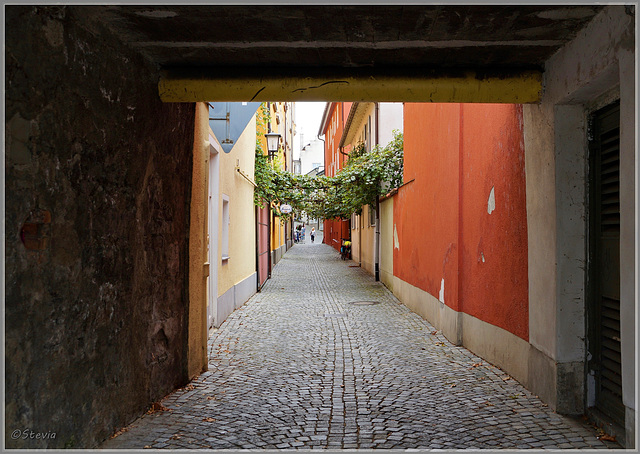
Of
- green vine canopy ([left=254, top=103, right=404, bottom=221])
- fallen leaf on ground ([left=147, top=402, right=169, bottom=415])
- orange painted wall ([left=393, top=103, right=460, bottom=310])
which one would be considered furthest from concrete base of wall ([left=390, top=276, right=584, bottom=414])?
green vine canopy ([left=254, top=103, right=404, bottom=221])

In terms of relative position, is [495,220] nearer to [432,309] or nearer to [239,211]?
[432,309]

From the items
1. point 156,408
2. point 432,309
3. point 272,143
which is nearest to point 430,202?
point 432,309

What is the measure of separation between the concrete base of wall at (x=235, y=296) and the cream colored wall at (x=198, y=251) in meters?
2.83

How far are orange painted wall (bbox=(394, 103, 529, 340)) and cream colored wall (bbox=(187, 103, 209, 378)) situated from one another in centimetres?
348

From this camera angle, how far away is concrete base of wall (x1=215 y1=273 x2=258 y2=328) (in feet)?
31.8

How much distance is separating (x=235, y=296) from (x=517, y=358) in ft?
22.1

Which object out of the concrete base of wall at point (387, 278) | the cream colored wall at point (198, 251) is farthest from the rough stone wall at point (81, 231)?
the concrete base of wall at point (387, 278)

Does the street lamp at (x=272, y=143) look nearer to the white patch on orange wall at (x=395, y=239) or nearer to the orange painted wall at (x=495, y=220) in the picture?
the white patch on orange wall at (x=395, y=239)

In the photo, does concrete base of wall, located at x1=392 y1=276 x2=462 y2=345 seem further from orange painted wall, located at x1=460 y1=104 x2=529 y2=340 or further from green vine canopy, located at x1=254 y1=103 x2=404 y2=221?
green vine canopy, located at x1=254 y1=103 x2=404 y2=221

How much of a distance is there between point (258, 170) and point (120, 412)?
37.3 feet

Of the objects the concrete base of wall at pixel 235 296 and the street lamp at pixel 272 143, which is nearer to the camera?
the concrete base of wall at pixel 235 296

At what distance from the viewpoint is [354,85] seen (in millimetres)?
4902

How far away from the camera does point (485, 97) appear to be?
4.96m

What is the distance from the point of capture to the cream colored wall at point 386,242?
49.6 ft
